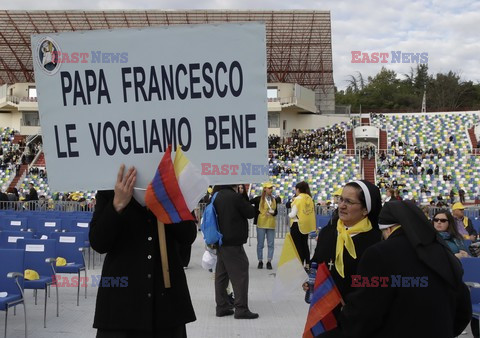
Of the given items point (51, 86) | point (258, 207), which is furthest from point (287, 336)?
point (258, 207)

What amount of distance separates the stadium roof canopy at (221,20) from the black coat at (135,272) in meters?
44.3

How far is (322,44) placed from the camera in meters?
51.7

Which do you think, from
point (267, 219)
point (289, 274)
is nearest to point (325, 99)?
point (267, 219)

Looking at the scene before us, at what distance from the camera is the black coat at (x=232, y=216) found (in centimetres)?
739

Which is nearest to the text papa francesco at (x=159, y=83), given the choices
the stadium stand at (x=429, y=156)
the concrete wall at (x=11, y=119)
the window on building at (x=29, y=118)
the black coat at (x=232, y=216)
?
the black coat at (x=232, y=216)

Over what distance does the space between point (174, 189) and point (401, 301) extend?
1.19 meters

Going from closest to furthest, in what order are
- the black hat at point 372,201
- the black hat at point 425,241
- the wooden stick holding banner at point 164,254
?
1. the black hat at point 425,241
2. the wooden stick holding banner at point 164,254
3. the black hat at point 372,201

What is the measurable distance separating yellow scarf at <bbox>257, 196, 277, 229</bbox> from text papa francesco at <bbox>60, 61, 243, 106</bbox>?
8721 mm

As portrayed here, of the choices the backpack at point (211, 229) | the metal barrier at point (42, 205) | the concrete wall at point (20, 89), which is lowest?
the metal barrier at point (42, 205)

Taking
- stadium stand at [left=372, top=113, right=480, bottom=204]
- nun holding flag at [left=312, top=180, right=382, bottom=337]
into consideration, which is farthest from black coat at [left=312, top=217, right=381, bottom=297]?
stadium stand at [left=372, top=113, right=480, bottom=204]

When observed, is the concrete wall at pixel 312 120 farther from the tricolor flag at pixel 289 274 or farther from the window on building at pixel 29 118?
the tricolor flag at pixel 289 274

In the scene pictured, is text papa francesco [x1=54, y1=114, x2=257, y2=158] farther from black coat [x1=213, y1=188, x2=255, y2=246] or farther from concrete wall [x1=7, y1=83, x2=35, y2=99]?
concrete wall [x1=7, y1=83, x2=35, y2=99]

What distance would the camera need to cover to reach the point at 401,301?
2.77 m

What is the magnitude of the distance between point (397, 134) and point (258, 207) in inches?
1396
